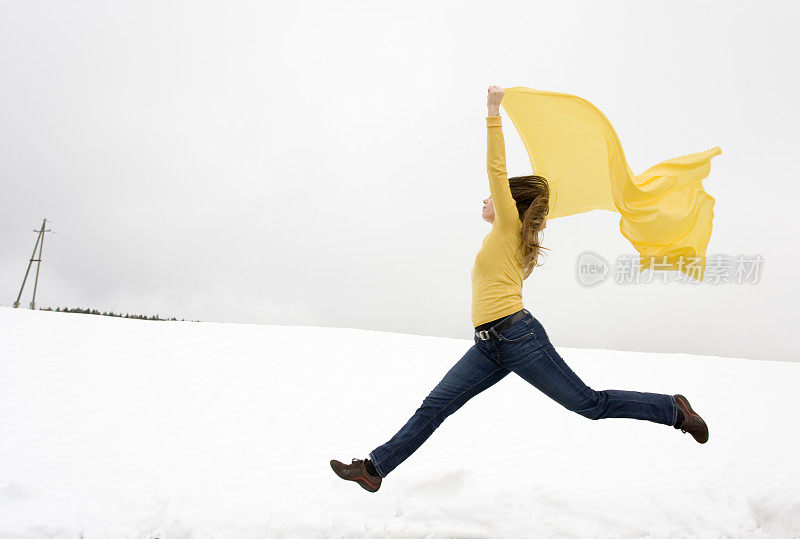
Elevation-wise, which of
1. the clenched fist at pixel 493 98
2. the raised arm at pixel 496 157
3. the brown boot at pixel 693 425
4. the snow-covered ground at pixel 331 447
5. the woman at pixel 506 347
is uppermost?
the clenched fist at pixel 493 98

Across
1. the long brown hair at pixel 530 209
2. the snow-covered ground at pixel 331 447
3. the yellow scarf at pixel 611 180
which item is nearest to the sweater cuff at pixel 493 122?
the long brown hair at pixel 530 209

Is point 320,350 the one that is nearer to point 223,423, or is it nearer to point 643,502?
point 223,423

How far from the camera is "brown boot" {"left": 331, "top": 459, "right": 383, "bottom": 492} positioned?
2.88 meters

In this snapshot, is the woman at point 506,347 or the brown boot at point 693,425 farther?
the brown boot at point 693,425

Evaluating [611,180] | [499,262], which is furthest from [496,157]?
[611,180]

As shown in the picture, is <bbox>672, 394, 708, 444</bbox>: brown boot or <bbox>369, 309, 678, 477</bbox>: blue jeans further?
<bbox>672, 394, 708, 444</bbox>: brown boot

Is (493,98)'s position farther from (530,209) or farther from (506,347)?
(506,347)

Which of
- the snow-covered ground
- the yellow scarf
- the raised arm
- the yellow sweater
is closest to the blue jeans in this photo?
the yellow sweater

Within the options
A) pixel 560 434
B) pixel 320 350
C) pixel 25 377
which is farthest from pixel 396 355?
pixel 25 377

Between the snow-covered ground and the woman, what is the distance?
0.56 metres

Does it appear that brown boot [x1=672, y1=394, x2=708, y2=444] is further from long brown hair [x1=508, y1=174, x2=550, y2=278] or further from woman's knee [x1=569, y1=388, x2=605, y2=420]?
long brown hair [x1=508, y1=174, x2=550, y2=278]

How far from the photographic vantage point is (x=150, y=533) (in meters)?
2.78

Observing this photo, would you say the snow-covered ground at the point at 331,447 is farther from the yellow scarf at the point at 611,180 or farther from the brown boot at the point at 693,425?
the yellow scarf at the point at 611,180

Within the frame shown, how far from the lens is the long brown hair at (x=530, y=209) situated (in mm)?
2783
